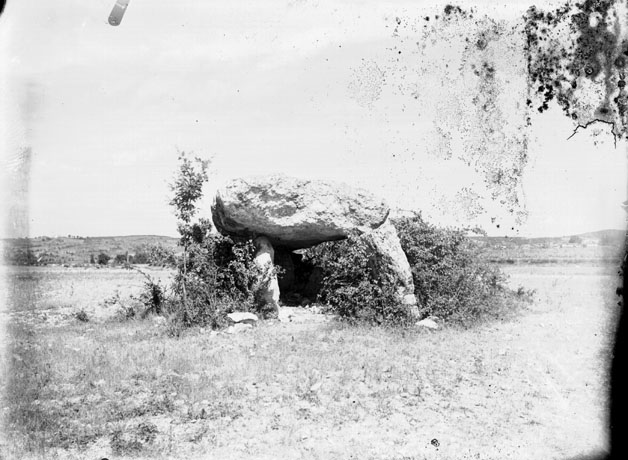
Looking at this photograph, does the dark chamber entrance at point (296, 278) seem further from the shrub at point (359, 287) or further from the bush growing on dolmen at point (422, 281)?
the shrub at point (359, 287)

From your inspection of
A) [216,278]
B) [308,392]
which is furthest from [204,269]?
[308,392]

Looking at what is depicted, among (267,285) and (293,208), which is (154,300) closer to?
(267,285)

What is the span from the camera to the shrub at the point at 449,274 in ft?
47.5

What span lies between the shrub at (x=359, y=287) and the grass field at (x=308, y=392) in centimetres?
85

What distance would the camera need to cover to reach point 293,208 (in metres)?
15.1

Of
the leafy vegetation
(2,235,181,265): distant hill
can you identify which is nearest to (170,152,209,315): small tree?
the leafy vegetation

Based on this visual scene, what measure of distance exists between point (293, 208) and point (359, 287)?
8.82ft

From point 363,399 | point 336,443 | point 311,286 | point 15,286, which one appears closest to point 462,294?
point 311,286

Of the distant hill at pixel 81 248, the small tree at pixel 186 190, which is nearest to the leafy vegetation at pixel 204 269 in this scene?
the small tree at pixel 186 190

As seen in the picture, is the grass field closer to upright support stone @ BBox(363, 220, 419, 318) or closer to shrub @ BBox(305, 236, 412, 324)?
shrub @ BBox(305, 236, 412, 324)

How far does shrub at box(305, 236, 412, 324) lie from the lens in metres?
13.9

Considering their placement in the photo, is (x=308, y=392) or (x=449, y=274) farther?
(x=449, y=274)

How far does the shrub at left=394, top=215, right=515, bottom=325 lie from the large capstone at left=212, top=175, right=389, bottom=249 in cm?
133

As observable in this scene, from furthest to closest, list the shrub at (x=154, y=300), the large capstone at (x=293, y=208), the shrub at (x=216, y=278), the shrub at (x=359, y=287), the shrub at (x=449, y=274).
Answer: the shrub at (x=154, y=300), the large capstone at (x=293, y=208), the shrub at (x=449, y=274), the shrub at (x=216, y=278), the shrub at (x=359, y=287)
